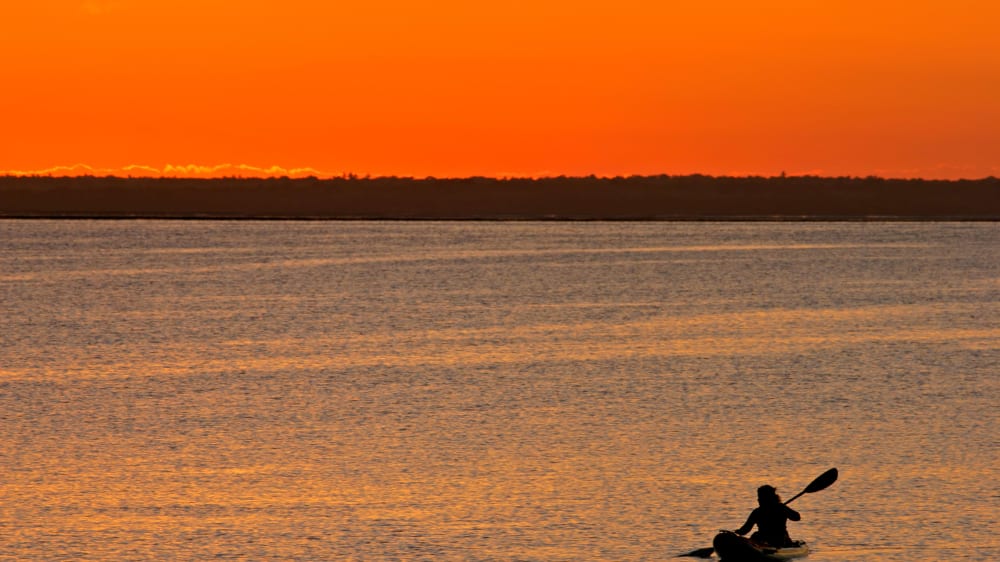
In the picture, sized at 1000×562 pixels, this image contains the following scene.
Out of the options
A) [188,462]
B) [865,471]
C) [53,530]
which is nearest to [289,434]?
[188,462]

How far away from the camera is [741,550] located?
2722 centimetres

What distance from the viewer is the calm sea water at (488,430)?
3011cm

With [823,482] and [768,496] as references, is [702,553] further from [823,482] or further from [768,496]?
[823,482]

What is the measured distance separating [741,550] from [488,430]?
16.7m

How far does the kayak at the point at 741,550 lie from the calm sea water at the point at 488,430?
1.29m

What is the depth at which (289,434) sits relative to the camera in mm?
42469

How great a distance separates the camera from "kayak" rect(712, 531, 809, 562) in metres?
27.2

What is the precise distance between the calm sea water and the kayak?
1290 millimetres

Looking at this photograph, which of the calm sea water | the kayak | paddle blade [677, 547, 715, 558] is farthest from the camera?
the calm sea water

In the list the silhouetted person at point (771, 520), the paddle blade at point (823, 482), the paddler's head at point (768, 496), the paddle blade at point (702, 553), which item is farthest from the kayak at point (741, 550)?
the paddle blade at point (823, 482)

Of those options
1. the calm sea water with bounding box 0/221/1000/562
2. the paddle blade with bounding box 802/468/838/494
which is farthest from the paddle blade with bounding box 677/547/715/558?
the paddle blade with bounding box 802/468/838/494

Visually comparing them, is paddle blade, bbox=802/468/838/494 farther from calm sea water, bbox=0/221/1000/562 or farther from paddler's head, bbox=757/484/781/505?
paddler's head, bbox=757/484/781/505

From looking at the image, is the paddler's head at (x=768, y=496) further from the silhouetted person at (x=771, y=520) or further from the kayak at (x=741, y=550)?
the kayak at (x=741, y=550)

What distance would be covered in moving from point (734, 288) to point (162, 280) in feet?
168
